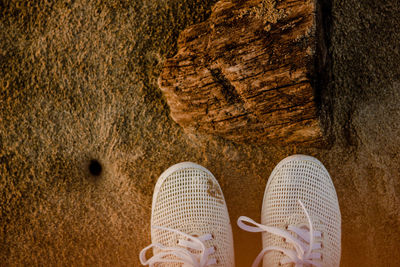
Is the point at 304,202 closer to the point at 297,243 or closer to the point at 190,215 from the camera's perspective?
the point at 297,243

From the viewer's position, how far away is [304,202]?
1375 mm

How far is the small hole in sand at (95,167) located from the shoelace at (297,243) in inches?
28.3

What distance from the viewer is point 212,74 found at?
3.62ft

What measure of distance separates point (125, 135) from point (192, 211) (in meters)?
0.49

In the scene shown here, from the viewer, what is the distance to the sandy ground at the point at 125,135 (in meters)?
1.28

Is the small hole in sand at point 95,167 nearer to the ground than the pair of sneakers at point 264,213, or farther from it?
farther from it

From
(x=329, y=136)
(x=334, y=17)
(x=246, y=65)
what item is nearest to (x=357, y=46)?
(x=334, y=17)

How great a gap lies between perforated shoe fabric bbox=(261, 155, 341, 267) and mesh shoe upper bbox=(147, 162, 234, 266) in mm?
249

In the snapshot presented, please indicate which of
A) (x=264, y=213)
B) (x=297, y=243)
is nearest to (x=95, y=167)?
(x=264, y=213)

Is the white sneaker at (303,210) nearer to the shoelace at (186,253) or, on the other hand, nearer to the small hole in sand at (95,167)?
the shoelace at (186,253)

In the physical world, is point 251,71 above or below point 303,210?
above

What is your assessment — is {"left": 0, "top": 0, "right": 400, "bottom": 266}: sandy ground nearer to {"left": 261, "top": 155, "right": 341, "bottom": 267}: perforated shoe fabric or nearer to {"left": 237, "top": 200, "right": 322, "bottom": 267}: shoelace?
{"left": 261, "top": 155, "right": 341, "bottom": 267}: perforated shoe fabric

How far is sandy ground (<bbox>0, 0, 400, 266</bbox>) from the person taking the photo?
1.28 meters

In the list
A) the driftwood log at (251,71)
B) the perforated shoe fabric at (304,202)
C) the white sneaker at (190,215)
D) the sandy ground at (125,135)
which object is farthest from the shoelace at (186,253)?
the driftwood log at (251,71)
